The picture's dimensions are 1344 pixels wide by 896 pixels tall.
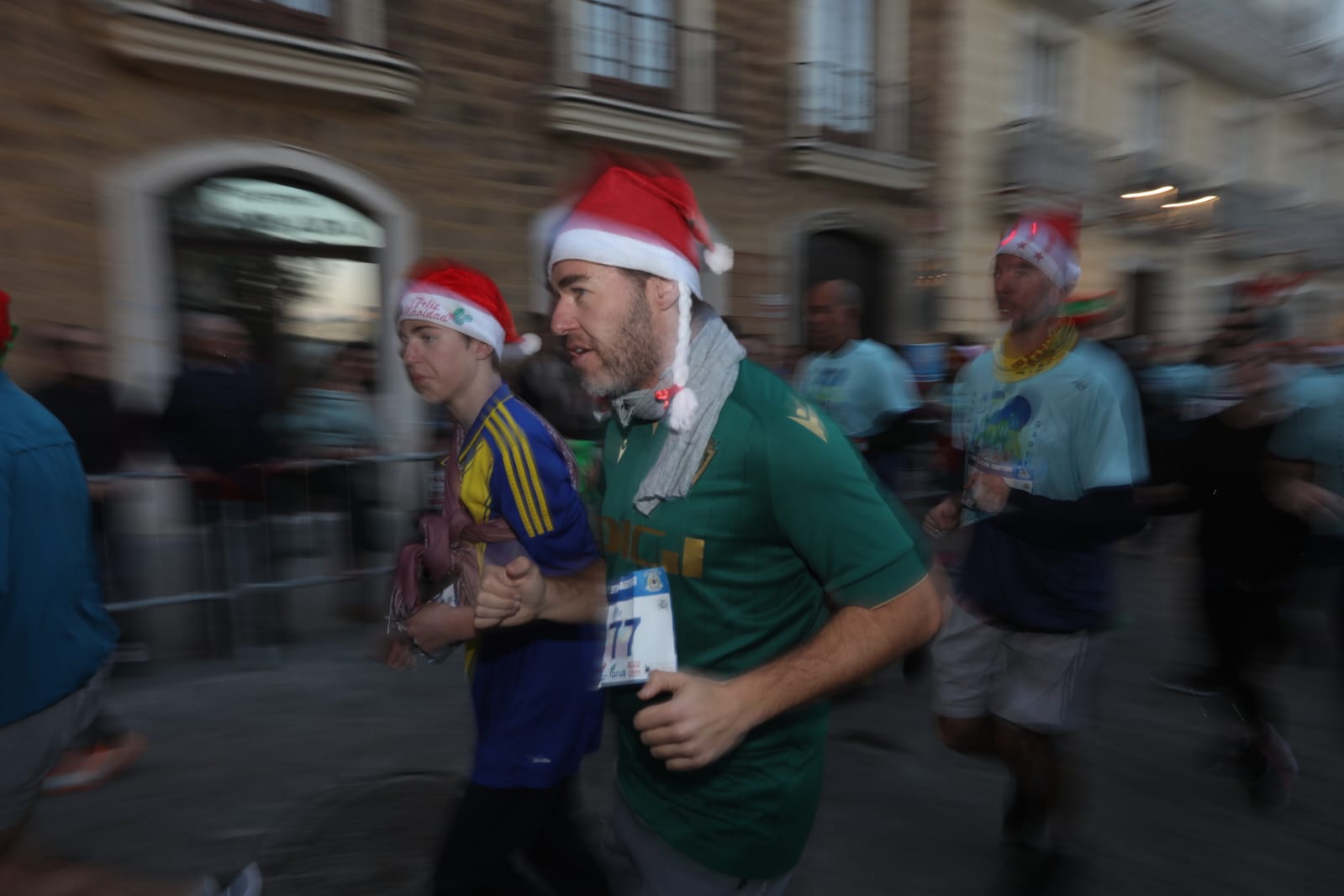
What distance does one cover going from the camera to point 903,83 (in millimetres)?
12023

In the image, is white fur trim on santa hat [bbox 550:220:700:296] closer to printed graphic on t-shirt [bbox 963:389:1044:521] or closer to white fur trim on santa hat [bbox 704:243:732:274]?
white fur trim on santa hat [bbox 704:243:732:274]

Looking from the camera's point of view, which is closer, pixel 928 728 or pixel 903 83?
pixel 928 728

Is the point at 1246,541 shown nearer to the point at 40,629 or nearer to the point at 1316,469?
the point at 1316,469

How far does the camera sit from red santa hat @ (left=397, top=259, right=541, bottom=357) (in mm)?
2459

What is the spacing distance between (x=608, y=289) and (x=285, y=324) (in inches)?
281

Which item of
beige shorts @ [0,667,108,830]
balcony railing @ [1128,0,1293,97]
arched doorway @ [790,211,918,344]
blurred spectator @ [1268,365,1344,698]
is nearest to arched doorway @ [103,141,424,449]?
beige shorts @ [0,667,108,830]

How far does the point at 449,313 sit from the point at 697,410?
114cm

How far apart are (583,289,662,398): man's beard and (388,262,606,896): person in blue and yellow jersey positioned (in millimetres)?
497

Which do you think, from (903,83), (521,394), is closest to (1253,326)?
(521,394)

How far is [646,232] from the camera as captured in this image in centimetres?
171

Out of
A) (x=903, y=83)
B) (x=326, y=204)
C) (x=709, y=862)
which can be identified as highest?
(x=903, y=83)

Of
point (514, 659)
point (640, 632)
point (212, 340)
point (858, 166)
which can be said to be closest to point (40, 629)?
point (514, 659)

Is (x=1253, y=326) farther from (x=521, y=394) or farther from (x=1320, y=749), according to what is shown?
(x=521, y=394)

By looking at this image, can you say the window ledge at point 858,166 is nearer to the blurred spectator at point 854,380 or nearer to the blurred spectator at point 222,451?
the blurred spectator at point 854,380
